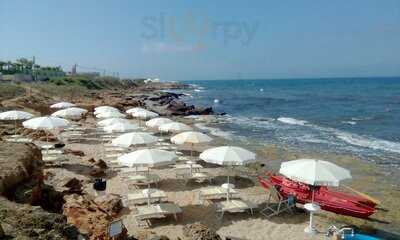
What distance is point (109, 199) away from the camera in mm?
11094

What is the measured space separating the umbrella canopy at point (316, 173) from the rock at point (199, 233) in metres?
2.73

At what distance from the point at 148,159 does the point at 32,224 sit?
6202 millimetres

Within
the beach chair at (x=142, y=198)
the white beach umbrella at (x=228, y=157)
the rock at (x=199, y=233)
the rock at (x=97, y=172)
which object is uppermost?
the white beach umbrella at (x=228, y=157)

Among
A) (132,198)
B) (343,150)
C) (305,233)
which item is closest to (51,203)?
(132,198)

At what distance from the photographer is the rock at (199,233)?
8539 millimetres

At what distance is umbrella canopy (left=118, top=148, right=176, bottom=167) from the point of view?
11.4 metres

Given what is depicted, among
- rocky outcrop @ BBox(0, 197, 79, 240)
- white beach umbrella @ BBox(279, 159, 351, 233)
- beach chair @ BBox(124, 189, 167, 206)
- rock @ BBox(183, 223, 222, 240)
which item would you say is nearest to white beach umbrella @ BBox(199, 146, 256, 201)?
white beach umbrella @ BBox(279, 159, 351, 233)

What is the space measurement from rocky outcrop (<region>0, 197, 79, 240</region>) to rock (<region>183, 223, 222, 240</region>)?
11.9ft

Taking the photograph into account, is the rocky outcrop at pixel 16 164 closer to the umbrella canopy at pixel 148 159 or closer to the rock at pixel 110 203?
the rock at pixel 110 203

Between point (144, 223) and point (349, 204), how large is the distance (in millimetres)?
6164

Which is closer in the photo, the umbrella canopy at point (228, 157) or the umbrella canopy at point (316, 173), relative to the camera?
the umbrella canopy at point (316, 173)

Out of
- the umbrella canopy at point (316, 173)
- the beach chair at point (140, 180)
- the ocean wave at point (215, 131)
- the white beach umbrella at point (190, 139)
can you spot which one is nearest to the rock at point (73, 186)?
the beach chair at point (140, 180)

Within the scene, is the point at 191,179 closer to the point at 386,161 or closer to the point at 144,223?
the point at 144,223

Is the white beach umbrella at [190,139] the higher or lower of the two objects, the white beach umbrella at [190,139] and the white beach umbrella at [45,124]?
the lower
